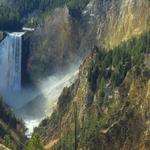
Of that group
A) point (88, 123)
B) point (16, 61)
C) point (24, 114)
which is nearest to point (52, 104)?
point (24, 114)

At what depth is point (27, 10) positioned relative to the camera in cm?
17438

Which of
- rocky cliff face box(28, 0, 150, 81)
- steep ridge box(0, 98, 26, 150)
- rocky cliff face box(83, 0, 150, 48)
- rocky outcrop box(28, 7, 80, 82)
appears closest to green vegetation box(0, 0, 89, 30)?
rocky cliff face box(28, 0, 150, 81)

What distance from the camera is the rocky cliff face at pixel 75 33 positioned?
14700 centimetres

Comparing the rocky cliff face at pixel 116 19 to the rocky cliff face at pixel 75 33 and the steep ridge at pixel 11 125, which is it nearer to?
the rocky cliff face at pixel 75 33

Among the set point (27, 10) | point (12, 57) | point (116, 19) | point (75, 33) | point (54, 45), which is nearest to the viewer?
point (116, 19)

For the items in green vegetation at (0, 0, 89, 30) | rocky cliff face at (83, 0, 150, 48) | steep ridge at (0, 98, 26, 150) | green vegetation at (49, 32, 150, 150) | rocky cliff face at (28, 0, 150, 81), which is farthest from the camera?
green vegetation at (0, 0, 89, 30)

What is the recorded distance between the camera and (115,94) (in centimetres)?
11700

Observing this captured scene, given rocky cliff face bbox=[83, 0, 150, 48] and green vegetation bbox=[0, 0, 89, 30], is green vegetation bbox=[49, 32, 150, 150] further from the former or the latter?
green vegetation bbox=[0, 0, 89, 30]

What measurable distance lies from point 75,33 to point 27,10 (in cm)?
2052

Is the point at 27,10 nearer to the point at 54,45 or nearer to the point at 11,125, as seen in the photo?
the point at 54,45

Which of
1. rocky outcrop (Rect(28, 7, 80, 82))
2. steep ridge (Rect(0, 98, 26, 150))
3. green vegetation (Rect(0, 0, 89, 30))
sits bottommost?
steep ridge (Rect(0, 98, 26, 150))

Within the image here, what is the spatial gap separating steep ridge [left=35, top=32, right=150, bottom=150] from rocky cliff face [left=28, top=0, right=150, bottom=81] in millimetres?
15175

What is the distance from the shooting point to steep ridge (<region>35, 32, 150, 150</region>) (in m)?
107

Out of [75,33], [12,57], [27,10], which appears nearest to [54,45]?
[75,33]
